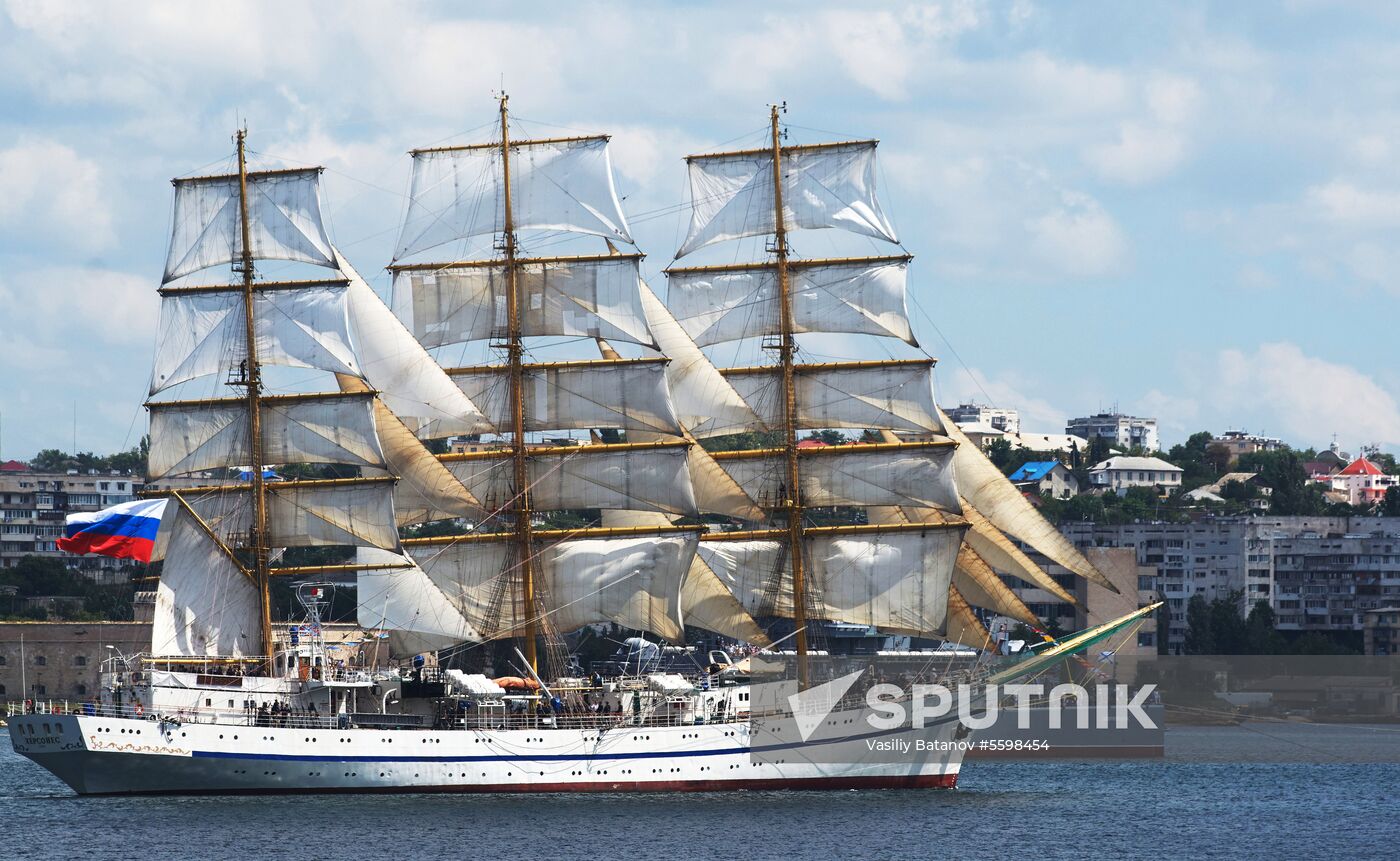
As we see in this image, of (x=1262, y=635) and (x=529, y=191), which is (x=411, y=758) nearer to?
(x=529, y=191)

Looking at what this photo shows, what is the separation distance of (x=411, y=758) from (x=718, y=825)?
12.0 meters

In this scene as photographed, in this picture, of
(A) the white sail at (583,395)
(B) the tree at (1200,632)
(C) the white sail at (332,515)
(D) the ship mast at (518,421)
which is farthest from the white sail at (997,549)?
(B) the tree at (1200,632)

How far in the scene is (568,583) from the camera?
76625 mm

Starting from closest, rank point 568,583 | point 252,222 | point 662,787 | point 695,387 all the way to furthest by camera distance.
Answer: point 662,787
point 252,222
point 568,583
point 695,387

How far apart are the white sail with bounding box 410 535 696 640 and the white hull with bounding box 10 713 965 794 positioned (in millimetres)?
4960

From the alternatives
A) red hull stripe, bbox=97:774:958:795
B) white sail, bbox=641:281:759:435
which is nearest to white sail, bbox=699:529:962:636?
white sail, bbox=641:281:759:435

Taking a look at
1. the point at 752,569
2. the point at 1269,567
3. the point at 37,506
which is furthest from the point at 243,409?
the point at 37,506

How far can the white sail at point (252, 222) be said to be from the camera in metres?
74.6

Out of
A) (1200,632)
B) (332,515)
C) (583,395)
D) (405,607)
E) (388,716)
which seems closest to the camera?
(388,716)

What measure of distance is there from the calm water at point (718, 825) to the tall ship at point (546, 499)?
229 cm

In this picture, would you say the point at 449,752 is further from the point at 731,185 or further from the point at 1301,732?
the point at 1301,732

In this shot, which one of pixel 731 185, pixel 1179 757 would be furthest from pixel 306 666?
pixel 1179 757

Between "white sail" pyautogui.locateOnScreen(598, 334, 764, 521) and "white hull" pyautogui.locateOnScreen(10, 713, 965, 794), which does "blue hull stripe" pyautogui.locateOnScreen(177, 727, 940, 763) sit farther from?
"white sail" pyautogui.locateOnScreen(598, 334, 764, 521)

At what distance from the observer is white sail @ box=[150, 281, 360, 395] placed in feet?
244
